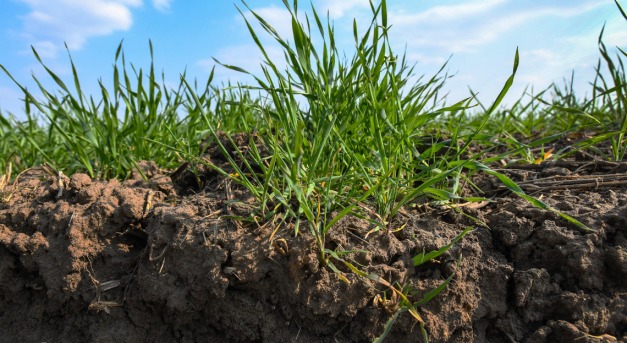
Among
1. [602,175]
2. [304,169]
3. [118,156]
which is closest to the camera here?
[304,169]

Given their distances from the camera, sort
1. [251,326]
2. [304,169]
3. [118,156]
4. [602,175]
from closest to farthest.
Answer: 1. [251,326]
2. [304,169]
3. [602,175]
4. [118,156]

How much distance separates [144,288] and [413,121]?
113cm

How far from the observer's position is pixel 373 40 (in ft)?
6.40

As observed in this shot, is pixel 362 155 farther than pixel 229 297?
Yes

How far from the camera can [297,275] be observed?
1719 millimetres

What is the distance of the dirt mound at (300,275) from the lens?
1738mm

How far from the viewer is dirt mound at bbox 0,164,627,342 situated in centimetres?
174

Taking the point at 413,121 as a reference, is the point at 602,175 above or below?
below

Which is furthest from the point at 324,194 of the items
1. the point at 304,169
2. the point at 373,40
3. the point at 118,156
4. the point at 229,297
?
the point at 118,156

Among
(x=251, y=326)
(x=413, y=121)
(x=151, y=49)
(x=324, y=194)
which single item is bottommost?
(x=251, y=326)

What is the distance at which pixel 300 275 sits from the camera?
5.66 ft

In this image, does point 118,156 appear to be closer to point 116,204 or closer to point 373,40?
point 116,204

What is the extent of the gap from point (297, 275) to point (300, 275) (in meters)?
0.01

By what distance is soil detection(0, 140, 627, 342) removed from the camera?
174 cm
